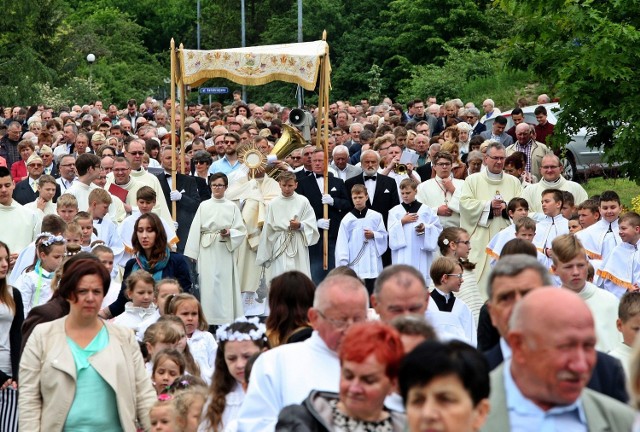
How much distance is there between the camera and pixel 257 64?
17.7 metres

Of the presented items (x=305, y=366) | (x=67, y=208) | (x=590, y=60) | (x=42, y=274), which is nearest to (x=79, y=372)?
(x=305, y=366)

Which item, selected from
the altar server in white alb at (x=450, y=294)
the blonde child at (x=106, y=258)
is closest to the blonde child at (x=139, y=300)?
the blonde child at (x=106, y=258)

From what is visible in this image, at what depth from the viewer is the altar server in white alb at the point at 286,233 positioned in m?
16.8

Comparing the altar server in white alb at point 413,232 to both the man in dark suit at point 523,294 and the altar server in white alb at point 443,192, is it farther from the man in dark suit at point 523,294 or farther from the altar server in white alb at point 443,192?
the man in dark suit at point 523,294

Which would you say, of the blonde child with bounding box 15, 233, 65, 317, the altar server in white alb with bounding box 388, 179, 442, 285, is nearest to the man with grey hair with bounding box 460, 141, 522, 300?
the altar server in white alb with bounding box 388, 179, 442, 285

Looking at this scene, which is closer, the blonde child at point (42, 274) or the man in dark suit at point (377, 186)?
the blonde child at point (42, 274)

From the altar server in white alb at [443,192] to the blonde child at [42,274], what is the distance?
22.8ft

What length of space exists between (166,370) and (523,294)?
12.1 feet

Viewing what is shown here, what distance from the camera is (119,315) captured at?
1123cm

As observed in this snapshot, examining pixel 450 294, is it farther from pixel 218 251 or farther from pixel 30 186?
pixel 30 186

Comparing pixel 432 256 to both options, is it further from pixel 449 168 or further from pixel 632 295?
pixel 632 295

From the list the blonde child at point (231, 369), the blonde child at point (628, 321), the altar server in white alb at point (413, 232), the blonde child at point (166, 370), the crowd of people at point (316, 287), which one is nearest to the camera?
the crowd of people at point (316, 287)

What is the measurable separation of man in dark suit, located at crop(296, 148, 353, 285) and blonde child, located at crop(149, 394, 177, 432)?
9.58 m

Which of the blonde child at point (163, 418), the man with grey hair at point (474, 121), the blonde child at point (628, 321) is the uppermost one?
the man with grey hair at point (474, 121)
